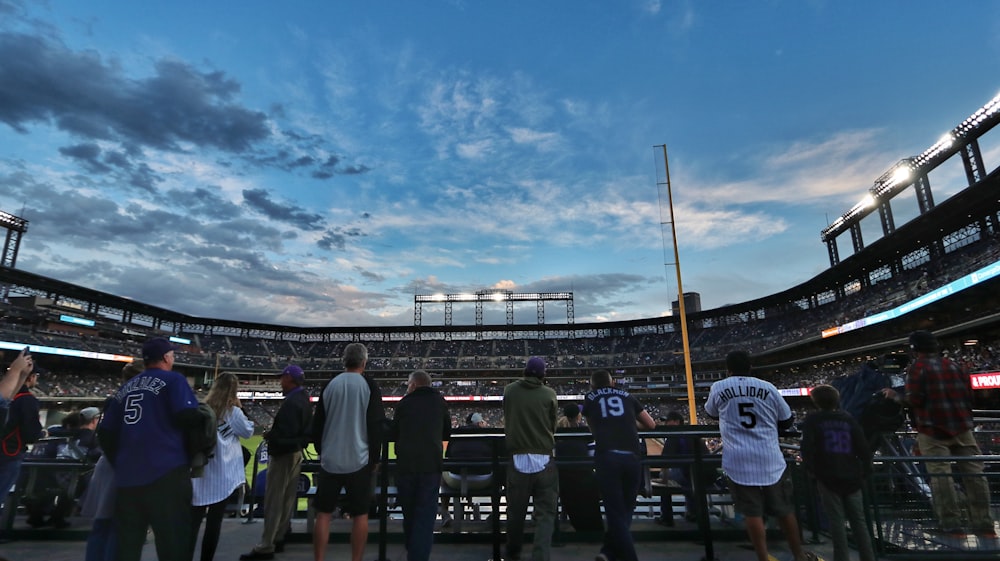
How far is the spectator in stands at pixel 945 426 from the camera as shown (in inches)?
179

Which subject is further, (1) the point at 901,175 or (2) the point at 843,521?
(1) the point at 901,175

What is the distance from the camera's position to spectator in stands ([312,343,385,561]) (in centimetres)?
377

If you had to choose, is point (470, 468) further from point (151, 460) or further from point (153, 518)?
point (151, 460)

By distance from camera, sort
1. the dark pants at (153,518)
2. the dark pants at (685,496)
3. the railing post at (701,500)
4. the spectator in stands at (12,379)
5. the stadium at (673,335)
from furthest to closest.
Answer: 1. the stadium at (673,335)
2. the dark pants at (685,496)
3. the railing post at (701,500)
4. the spectator in stands at (12,379)
5. the dark pants at (153,518)

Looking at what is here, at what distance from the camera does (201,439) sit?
3.17 metres

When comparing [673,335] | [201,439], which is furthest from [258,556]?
[673,335]

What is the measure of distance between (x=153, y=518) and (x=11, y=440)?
94.1 inches

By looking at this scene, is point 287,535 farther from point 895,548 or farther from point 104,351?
point 104,351

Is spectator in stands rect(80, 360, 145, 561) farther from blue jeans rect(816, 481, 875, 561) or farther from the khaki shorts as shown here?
blue jeans rect(816, 481, 875, 561)

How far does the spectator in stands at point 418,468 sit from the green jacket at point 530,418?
0.71m

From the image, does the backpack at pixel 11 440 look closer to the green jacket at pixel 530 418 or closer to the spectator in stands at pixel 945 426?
the green jacket at pixel 530 418

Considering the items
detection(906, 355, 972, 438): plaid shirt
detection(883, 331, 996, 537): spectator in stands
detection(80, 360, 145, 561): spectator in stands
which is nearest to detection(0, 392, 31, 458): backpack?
detection(80, 360, 145, 561): spectator in stands

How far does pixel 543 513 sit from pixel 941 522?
4.24 m

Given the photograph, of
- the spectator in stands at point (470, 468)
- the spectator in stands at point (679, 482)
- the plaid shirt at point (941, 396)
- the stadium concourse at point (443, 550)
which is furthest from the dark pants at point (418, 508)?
the plaid shirt at point (941, 396)
